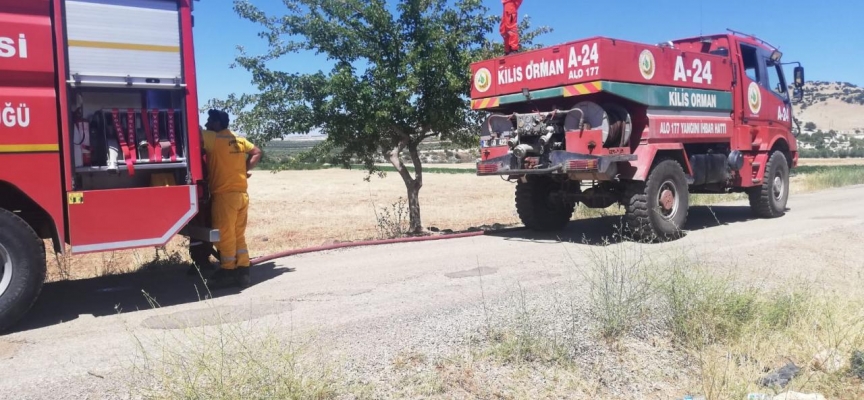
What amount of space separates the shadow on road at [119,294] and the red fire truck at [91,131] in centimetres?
61

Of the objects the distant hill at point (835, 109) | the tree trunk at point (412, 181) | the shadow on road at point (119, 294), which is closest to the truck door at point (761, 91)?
the tree trunk at point (412, 181)

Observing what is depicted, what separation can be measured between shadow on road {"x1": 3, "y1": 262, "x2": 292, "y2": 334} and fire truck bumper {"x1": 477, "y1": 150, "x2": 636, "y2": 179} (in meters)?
3.77

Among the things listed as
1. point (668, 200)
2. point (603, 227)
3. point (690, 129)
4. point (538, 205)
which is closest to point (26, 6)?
point (538, 205)

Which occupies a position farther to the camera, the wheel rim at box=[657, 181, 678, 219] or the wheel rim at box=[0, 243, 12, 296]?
the wheel rim at box=[657, 181, 678, 219]

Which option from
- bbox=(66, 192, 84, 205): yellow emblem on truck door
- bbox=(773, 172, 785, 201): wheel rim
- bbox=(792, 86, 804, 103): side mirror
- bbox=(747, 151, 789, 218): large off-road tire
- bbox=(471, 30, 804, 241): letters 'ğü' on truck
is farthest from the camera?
bbox=(792, 86, 804, 103): side mirror

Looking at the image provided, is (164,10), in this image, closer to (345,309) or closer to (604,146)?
(345,309)

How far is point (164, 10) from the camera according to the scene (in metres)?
6.21

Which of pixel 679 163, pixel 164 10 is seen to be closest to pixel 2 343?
pixel 164 10

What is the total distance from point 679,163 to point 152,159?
7.78m

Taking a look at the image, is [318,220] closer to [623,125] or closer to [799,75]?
[623,125]

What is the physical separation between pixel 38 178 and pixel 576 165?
21.1 feet

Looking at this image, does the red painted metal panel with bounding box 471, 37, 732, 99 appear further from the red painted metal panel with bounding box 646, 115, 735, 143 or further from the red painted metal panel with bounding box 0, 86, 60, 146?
the red painted metal panel with bounding box 0, 86, 60, 146

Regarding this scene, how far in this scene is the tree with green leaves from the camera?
35.7 ft

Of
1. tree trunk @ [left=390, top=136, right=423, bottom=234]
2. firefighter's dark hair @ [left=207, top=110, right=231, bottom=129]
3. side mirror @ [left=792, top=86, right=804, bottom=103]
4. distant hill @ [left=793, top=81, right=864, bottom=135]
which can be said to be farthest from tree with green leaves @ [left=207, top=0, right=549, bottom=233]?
distant hill @ [left=793, top=81, right=864, bottom=135]
